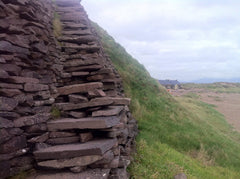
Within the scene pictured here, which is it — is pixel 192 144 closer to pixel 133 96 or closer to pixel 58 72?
pixel 133 96

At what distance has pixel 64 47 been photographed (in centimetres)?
838

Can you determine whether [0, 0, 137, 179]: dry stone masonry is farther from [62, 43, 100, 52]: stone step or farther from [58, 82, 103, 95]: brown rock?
[62, 43, 100, 52]: stone step

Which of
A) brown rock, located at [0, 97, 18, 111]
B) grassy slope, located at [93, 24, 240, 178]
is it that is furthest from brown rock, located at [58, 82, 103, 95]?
grassy slope, located at [93, 24, 240, 178]

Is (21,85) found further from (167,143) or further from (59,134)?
(167,143)

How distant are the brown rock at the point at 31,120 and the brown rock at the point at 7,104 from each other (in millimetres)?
360

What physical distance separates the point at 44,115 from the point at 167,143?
309 inches

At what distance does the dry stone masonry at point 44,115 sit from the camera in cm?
497

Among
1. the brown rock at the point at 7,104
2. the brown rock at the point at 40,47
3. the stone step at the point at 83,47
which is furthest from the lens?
the stone step at the point at 83,47

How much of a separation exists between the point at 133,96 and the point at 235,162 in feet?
24.1

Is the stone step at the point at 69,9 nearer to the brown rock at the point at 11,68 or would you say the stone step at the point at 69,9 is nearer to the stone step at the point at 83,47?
the stone step at the point at 83,47

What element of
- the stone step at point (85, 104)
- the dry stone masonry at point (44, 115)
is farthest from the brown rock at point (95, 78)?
the stone step at point (85, 104)

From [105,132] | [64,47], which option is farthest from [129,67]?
[105,132]

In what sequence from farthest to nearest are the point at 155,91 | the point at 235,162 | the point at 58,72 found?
the point at 155,91 → the point at 235,162 → the point at 58,72

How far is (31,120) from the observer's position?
17.7 ft
